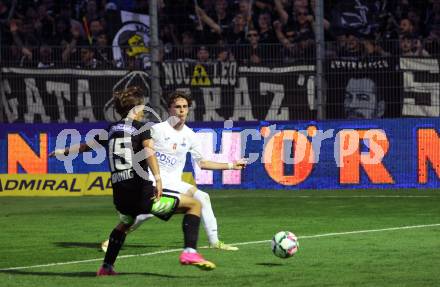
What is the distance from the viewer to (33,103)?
23.1 meters

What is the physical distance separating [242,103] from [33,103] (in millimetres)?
4639

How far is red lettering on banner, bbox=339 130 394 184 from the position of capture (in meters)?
22.5

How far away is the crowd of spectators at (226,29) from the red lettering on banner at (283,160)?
188 cm

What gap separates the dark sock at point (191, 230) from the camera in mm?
10648

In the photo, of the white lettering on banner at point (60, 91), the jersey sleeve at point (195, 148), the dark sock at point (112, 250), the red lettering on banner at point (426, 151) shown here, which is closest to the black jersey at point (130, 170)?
the dark sock at point (112, 250)

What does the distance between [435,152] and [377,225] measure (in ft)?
22.2

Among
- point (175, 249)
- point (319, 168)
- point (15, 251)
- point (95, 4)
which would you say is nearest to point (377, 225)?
point (175, 249)

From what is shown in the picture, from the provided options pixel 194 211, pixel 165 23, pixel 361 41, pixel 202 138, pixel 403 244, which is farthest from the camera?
pixel 165 23

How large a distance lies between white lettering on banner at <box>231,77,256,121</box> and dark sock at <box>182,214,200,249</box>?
11.4 metres

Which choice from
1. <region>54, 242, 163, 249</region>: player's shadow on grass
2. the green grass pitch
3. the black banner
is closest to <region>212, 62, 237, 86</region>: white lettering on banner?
the black banner

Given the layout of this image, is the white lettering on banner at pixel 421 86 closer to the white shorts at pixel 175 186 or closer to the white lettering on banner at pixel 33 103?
the white lettering on banner at pixel 33 103

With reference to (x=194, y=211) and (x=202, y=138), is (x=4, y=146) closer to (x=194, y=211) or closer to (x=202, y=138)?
(x=202, y=138)

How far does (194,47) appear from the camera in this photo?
22.6 metres

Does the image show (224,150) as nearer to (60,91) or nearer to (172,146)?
(60,91)
